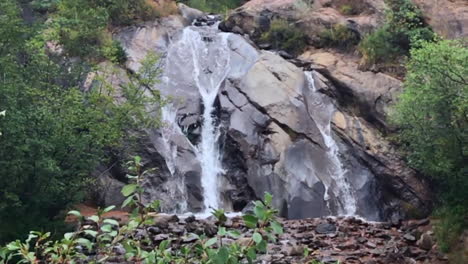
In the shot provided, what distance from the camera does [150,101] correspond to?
56.6 feet

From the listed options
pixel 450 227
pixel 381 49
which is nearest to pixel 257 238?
pixel 450 227

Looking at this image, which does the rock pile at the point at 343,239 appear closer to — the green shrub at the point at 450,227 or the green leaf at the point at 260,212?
the green shrub at the point at 450,227

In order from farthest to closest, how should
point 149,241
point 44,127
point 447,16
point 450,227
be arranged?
1. point 447,16
2. point 450,227
3. point 44,127
4. point 149,241

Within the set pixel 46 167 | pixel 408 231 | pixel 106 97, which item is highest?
pixel 106 97

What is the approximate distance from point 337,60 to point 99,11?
34.9 ft

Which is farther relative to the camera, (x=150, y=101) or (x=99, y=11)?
(x=99, y=11)

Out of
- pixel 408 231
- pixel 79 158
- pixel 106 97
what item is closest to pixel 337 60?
pixel 408 231

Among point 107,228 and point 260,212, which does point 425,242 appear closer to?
point 260,212

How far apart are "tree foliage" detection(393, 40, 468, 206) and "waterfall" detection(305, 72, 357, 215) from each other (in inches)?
118

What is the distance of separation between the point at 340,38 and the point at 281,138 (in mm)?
7072

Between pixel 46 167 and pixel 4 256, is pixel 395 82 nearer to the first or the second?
pixel 46 167

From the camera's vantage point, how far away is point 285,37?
76.7 feet

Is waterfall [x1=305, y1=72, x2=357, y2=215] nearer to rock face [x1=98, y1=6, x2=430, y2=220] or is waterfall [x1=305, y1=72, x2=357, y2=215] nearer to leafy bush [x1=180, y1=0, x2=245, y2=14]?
rock face [x1=98, y1=6, x2=430, y2=220]

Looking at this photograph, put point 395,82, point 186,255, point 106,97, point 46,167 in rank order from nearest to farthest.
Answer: point 186,255
point 46,167
point 106,97
point 395,82
